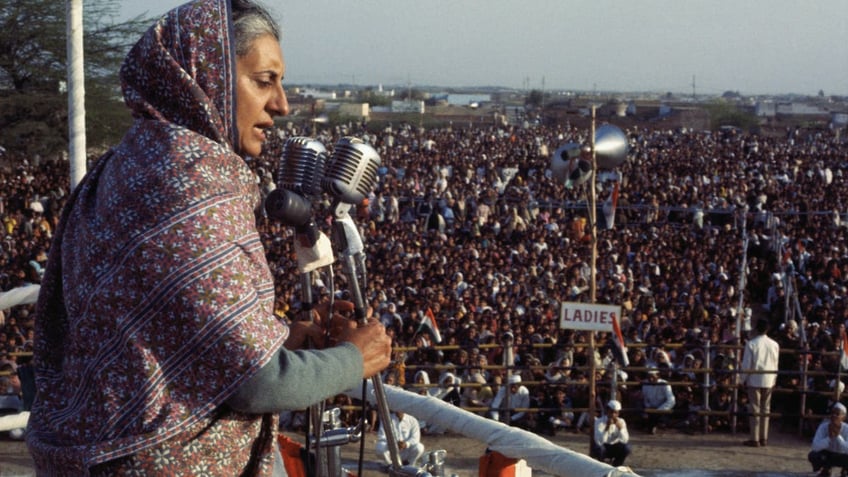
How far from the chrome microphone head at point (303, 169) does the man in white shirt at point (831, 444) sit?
7.13m

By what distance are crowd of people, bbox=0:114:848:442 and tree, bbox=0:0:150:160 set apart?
1001mm

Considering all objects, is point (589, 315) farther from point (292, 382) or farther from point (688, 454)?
point (292, 382)

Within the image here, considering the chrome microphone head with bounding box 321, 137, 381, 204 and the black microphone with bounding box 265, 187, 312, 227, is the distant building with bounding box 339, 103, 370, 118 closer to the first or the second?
the chrome microphone head with bounding box 321, 137, 381, 204

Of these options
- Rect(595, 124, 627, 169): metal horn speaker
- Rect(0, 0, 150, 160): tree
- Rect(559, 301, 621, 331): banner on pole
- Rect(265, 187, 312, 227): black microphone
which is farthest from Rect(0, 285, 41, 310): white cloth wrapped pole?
Rect(0, 0, 150, 160): tree

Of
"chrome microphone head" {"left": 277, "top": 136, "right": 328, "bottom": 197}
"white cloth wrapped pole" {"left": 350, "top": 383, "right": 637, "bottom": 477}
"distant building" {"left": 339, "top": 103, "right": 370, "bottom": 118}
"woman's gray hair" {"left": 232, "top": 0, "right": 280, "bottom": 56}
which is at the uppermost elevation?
"woman's gray hair" {"left": 232, "top": 0, "right": 280, "bottom": 56}

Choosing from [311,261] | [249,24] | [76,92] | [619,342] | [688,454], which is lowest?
[688,454]

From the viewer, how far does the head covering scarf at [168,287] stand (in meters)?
1.28

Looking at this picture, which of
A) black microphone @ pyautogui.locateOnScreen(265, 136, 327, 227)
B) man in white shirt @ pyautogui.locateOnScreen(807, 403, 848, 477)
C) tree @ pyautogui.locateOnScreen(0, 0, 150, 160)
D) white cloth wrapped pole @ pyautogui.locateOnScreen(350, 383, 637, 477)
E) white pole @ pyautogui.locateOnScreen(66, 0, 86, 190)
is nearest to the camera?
black microphone @ pyautogui.locateOnScreen(265, 136, 327, 227)

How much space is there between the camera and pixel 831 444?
812cm

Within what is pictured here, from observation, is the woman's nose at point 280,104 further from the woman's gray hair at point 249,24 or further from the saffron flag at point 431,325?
the saffron flag at point 431,325

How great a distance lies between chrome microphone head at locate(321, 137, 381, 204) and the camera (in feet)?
5.85

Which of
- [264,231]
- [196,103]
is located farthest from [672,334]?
[196,103]

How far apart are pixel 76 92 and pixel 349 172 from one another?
11.6 feet

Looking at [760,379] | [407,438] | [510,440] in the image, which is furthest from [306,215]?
[760,379]
